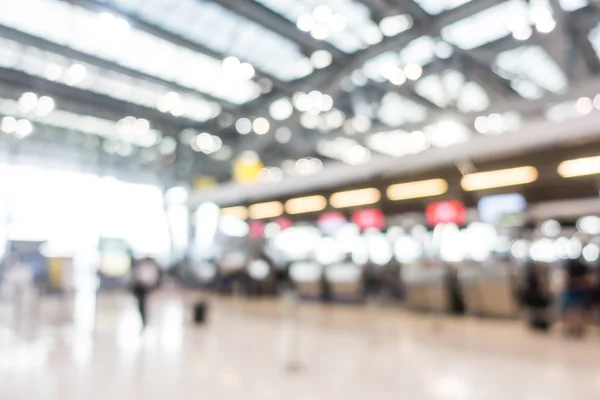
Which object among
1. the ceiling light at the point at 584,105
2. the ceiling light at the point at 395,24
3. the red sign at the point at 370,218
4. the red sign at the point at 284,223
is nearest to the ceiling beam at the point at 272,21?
the ceiling light at the point at 395,24

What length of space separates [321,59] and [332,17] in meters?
2.37

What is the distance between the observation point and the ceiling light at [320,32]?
9.68 m

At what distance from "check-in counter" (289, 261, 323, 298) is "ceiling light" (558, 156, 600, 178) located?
7.23 metres

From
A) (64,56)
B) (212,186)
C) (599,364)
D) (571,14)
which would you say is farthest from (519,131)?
(64,56)

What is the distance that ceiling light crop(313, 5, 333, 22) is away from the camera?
29.9 ft

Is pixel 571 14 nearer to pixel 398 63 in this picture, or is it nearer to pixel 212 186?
pixel 398 63

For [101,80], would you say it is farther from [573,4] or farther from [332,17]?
[573,4]

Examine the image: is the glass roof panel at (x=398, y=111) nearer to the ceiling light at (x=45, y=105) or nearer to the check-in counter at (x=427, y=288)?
the check-in counter at (x=427, y=288)

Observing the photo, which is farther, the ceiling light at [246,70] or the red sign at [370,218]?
the red sign at [370,218]

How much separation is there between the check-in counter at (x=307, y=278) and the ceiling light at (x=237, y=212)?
7.97ft

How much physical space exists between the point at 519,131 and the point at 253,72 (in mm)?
6727

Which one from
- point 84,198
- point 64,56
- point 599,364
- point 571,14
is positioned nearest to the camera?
point 599,364

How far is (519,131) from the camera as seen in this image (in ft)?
28.4

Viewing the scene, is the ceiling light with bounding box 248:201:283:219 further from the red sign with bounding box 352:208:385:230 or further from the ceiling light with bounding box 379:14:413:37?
the ceiling light with bounding box 379:14:413:37
